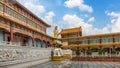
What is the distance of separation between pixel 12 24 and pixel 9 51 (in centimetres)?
621

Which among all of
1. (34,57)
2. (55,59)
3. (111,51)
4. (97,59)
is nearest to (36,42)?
(55,59)

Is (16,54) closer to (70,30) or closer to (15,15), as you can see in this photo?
(15,15)

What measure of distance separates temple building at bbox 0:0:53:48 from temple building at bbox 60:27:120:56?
26.9ft

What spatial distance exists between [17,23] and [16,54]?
6.15 metres

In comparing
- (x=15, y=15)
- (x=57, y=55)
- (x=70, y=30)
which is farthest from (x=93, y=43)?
(x=15, y=15)

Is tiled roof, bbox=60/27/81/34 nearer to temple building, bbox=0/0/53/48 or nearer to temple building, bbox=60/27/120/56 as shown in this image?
temple building, bbox=60/27/120/56

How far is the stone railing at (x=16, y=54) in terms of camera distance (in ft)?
55.3

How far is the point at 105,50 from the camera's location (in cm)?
3709

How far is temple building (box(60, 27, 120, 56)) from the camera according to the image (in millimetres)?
35844

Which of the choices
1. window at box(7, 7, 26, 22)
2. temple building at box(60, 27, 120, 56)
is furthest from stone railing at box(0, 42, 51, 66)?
temple building at box(60, 27, 120, 56)

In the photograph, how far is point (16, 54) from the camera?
1948cm

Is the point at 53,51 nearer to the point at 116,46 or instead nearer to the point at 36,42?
the point at 36,42

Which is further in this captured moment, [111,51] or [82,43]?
[82,43]

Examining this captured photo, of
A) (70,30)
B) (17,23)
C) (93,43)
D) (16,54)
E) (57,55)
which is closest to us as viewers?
(16,54)
